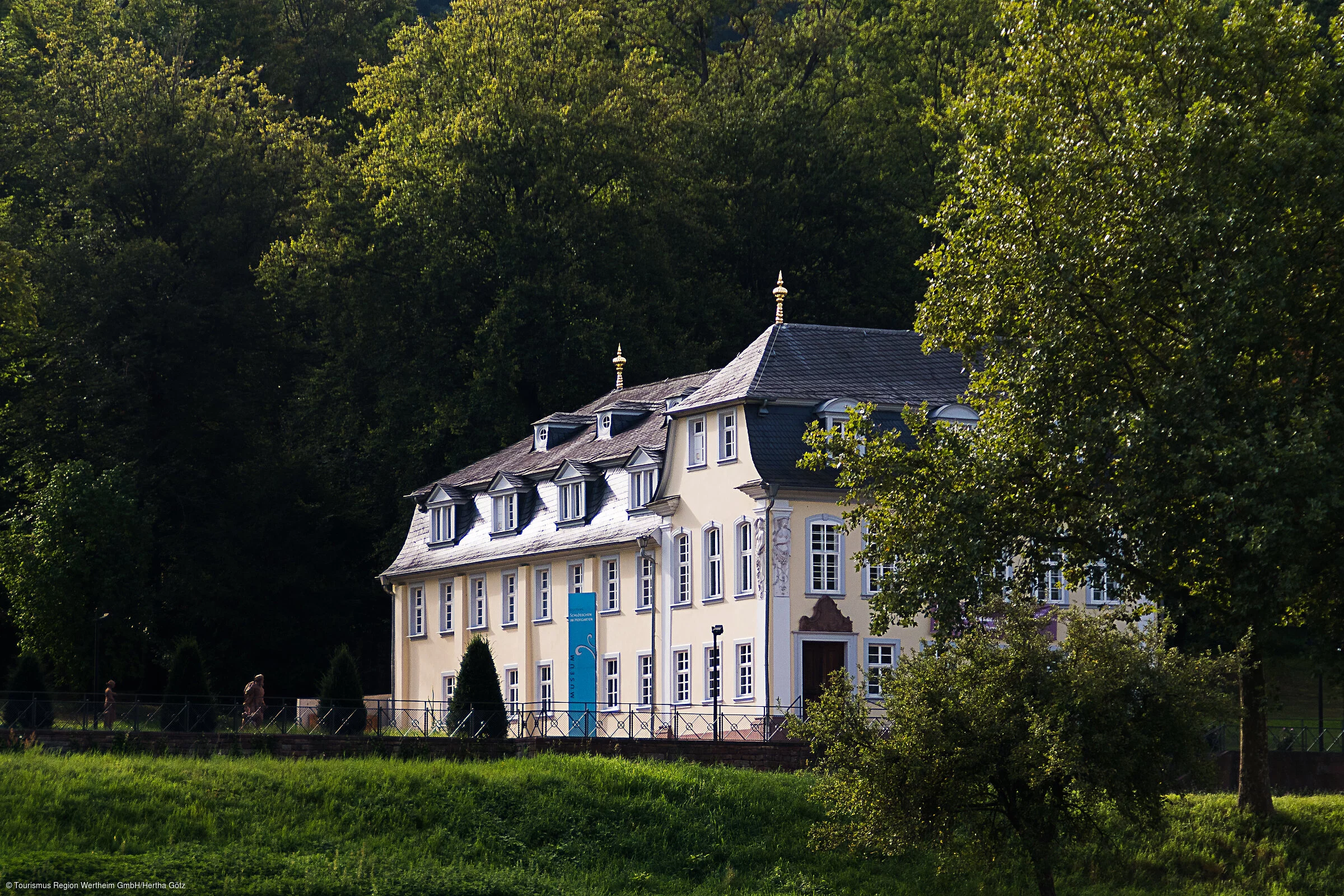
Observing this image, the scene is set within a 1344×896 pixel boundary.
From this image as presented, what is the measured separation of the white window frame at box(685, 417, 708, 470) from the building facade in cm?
Result: 6

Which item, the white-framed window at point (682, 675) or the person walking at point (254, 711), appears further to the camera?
the white-framed window at point (682, 675)

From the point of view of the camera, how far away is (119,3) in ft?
272

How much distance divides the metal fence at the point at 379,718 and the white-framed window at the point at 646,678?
0.34 meters

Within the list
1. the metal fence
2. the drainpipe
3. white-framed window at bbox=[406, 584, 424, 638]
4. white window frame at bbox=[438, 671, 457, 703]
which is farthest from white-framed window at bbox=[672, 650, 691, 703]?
white-framed window at bbox=[406, 584, 424, 638]

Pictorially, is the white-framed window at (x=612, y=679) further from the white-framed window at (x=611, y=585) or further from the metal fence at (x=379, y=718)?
the white-framed window at (x=611, y=585)

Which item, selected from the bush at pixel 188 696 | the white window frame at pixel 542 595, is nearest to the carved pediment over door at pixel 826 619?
the white window frame at pixel 542 595

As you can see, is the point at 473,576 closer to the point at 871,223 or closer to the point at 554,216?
the point at 554,216

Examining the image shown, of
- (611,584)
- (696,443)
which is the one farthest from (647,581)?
(696,443)

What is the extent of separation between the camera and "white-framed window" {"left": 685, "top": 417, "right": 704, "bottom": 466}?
49969mm

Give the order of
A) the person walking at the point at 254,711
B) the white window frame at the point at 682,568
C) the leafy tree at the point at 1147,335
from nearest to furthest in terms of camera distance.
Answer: the leafy tree at the point at 1147,335
the person walking at the point at 254,711
the white window frame at the point at 682,568

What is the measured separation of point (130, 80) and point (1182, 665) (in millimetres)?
53009

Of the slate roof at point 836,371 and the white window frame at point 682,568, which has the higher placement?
the slate roof at point 836,371

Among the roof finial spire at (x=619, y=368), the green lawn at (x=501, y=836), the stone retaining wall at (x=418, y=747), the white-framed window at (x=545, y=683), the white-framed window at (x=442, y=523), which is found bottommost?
the green lawn at (x=501, y=836)

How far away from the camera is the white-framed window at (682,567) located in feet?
165
